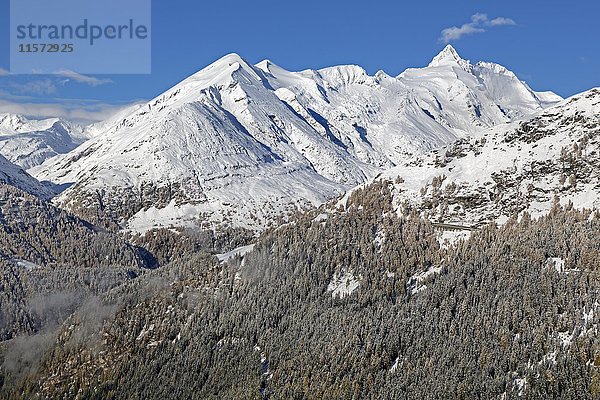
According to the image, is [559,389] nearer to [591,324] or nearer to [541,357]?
[541,357]

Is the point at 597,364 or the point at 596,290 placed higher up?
the point at 596,290

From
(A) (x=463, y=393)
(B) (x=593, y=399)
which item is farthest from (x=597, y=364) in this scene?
(A) (x=463, y=393)

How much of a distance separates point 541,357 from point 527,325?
13.9 metres

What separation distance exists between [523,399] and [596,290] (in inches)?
1734

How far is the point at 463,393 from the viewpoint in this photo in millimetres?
193875

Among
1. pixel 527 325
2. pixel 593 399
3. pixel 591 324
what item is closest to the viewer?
pixel 593 399

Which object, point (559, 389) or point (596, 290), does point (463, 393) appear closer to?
point (559, 389)

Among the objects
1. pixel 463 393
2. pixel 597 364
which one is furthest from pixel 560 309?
pixel 463 393

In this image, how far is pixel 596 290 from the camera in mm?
195875

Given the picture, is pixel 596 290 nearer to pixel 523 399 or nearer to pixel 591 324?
pixel 591 324

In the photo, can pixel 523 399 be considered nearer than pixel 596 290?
Yes

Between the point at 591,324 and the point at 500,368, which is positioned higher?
the point at 591,324

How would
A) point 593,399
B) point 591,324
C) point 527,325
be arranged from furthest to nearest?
point 527,325
point 591,324
point 593,399

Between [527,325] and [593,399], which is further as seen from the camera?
[527,325]
